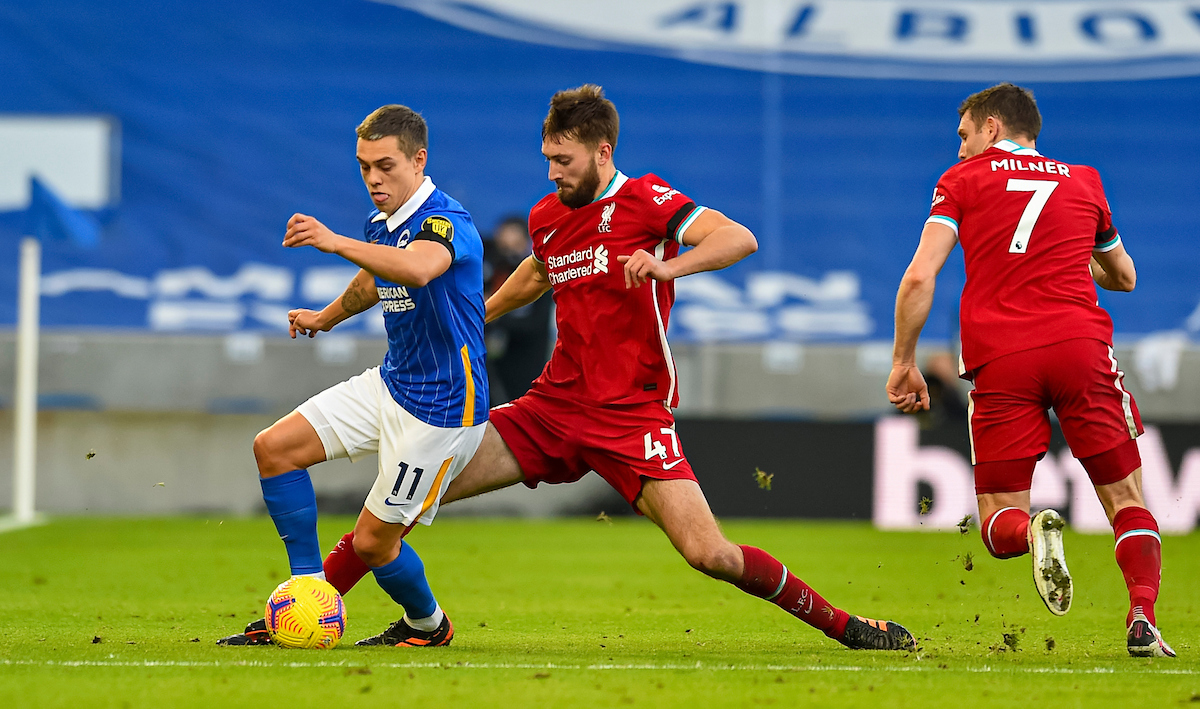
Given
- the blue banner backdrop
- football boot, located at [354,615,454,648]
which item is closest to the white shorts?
football boot, located at [354,615,454,648]

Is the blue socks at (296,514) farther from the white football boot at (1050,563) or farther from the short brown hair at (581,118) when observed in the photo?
the white football boot at (1050,563)

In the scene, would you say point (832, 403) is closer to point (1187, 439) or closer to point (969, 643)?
point (1187, 439)

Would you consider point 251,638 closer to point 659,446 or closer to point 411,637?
point 411,637

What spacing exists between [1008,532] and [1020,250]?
3.21ft

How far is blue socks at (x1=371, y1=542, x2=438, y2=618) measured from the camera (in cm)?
510

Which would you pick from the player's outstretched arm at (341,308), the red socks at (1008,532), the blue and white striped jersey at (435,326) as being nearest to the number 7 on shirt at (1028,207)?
the red socks at (1008,532)

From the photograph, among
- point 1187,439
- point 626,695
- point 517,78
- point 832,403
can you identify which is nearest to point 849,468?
point 832,403

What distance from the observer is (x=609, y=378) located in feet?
17.0

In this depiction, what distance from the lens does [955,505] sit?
11156 mm

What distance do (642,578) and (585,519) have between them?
4081 millimetres

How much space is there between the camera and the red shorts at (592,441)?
5.07m

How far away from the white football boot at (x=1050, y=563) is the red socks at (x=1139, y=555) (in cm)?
45

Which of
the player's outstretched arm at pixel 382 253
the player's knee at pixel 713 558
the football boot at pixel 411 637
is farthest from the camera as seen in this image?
the football boot at pixel 411 637

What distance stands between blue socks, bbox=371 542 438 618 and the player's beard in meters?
1.37
